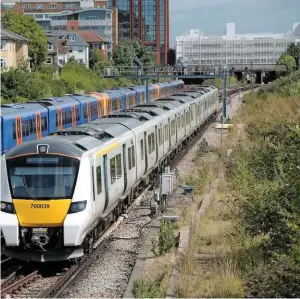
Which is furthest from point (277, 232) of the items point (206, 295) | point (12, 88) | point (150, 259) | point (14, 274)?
point (12, 88)

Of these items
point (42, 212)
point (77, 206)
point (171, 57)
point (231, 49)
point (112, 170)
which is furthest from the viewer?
point (171, 57)

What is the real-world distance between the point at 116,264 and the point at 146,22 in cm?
11843

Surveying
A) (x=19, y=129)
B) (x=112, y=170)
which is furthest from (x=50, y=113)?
(x=112, y=170)

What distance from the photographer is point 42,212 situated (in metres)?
12.0

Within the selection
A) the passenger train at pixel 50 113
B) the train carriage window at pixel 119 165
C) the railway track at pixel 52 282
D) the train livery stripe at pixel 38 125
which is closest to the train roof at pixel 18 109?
the passenger train at pixel 50 113

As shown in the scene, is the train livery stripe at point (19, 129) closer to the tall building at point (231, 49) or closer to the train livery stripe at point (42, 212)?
the train livery stripe at point (42, 212)

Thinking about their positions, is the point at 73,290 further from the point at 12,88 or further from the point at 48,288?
the point at 12,88

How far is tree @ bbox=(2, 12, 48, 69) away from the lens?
6531 cm

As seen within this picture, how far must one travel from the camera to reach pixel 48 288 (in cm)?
1155

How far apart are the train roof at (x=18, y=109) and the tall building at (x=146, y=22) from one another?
104 m

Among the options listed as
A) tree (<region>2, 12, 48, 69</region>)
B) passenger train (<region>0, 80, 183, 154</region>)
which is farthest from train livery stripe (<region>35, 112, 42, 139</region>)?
tree (<region>2, 12, 48, 69</region>)

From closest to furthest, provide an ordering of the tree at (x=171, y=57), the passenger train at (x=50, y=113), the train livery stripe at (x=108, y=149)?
the train livery stripe at (x=108, y=149) → the passenger train at (x=50, y=113) → the tree at (x=171, y=57)

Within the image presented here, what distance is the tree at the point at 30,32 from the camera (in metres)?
65.3

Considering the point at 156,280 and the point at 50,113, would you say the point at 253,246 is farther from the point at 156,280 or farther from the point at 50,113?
the point at 50,113
